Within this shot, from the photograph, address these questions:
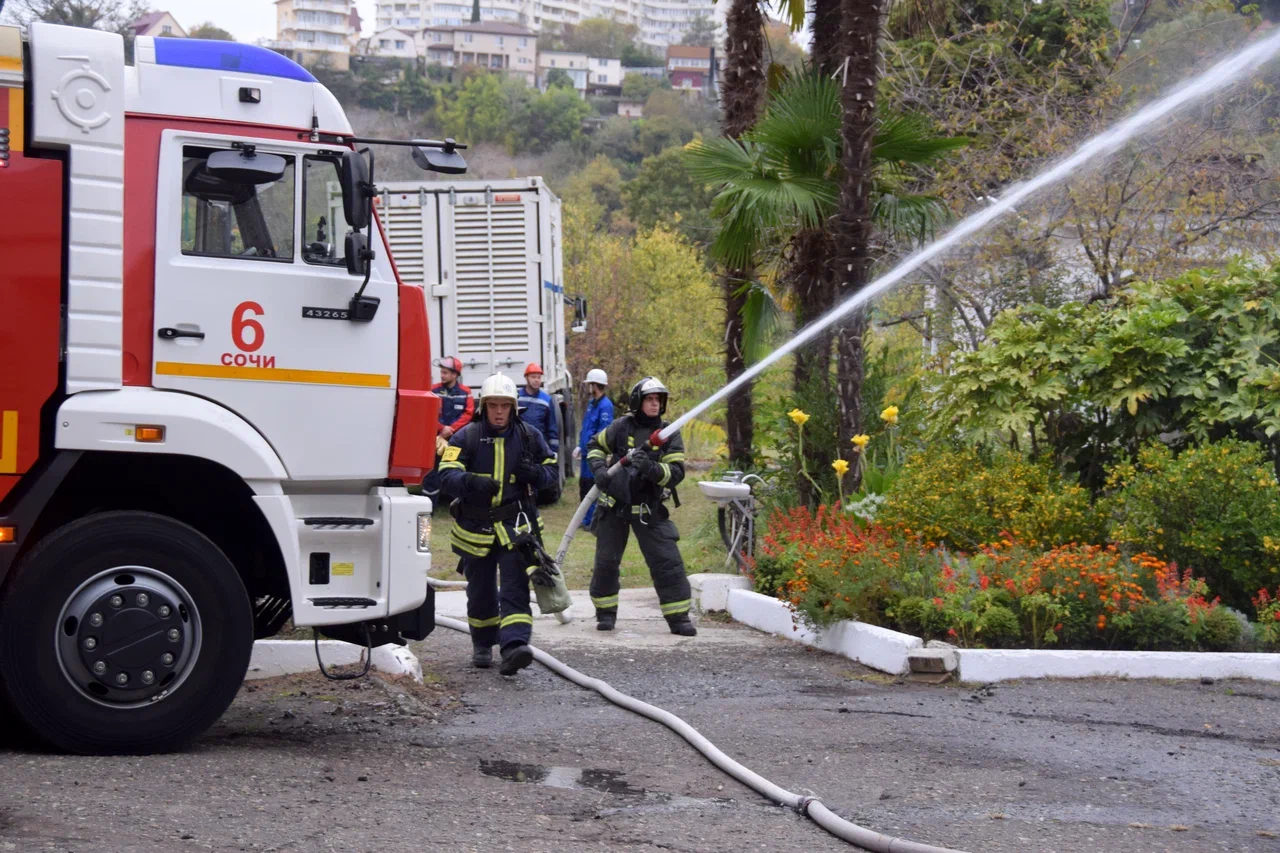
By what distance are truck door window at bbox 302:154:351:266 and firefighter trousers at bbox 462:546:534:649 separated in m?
2.84

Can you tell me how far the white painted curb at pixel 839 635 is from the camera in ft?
28.4

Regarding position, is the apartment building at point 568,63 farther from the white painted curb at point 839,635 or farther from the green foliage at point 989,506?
the green foliage at point 989,506

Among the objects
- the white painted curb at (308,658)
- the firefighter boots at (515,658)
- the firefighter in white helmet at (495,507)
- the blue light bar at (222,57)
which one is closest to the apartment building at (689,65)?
the firefighter in white helmet at (495,507)

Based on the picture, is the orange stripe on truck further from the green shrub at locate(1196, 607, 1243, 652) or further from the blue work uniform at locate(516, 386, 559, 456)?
the blue work uniform at locate(516, 386, 559, 456)

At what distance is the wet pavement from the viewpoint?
5121 mm

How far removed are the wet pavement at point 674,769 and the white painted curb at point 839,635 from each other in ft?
0.66

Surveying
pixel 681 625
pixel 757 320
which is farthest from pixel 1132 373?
pixel 757 320

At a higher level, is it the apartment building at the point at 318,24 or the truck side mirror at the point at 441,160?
the apartment building at the point at 318,24

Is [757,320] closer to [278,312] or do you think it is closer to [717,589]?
[717,589]

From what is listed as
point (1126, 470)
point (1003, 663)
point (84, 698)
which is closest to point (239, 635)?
point (84, 698)

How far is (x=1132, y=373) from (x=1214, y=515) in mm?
1448

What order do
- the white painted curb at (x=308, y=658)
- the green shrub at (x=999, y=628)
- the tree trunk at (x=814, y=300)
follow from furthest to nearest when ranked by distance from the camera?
the tree trunk at (x=814, y=300) → the green shrub at (x=999, y=628) → the white painted curb at (x=308, y=658)

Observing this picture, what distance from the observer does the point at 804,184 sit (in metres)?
12.6

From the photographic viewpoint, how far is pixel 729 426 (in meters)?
14.1
